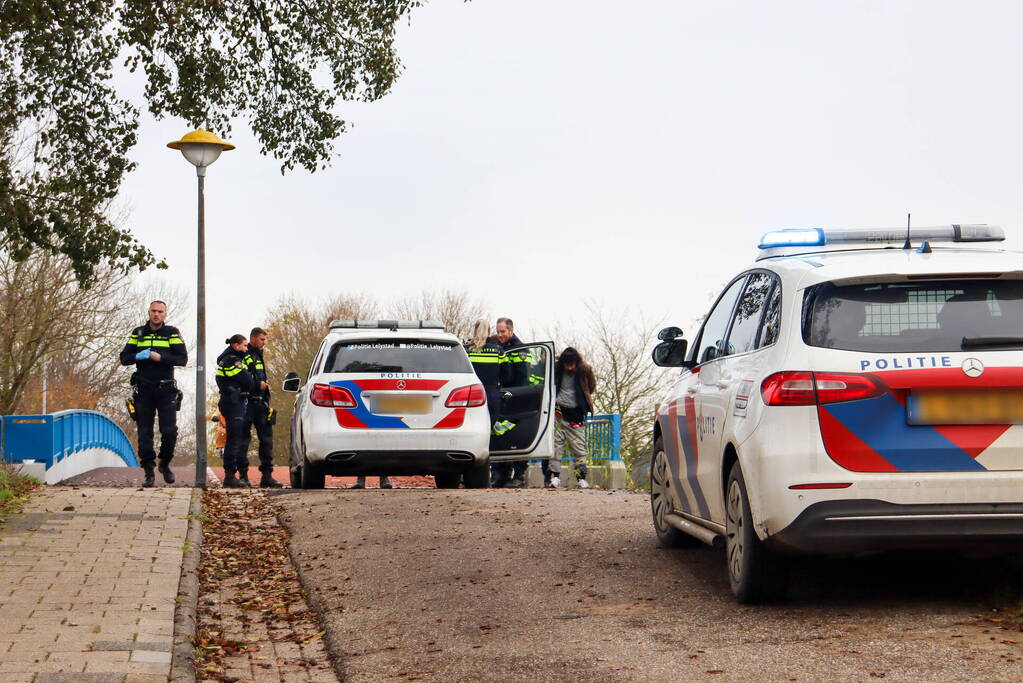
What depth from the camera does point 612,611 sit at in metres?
7.08

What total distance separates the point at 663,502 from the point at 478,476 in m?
5.58

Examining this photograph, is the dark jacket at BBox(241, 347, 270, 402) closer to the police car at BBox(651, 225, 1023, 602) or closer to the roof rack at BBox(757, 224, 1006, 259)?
the roof rack at BBox(757, 224, 1006, 259)

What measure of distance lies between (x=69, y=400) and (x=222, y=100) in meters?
40.6

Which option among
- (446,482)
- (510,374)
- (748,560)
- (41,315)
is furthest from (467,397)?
(41,315)

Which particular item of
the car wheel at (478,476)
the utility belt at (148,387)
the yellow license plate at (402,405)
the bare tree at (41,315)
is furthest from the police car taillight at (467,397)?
the bare tree at (41,315)

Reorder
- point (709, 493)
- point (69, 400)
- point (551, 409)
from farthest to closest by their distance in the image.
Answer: point (69, 400) < point (551, 409) < point (709, 493)

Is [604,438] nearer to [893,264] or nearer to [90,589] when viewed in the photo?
[90,589]

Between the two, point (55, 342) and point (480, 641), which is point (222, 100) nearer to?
point (480, 641)

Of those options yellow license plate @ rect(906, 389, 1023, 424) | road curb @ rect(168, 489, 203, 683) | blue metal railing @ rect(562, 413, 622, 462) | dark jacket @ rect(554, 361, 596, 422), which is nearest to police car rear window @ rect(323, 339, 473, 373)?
road curb @ rect(168, 489, 203, 683)

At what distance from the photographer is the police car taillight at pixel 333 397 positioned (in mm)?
13625

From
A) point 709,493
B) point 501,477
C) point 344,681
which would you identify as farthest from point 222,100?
point 344,681

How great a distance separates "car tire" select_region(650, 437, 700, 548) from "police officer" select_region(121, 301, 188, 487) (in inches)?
281

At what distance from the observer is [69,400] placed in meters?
53.4

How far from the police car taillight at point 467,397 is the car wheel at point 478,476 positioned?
0.68m
